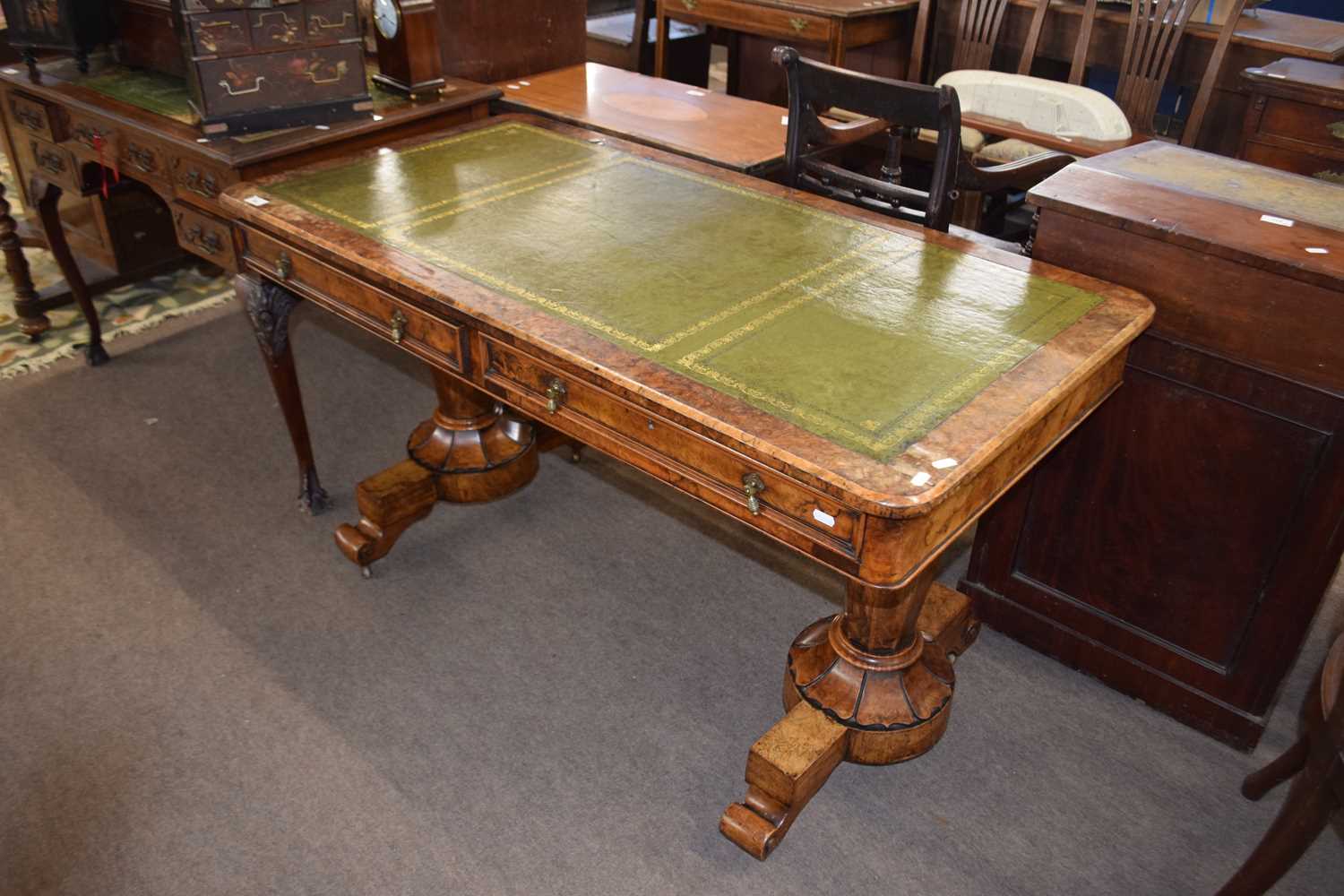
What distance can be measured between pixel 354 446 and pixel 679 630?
4.03 ft

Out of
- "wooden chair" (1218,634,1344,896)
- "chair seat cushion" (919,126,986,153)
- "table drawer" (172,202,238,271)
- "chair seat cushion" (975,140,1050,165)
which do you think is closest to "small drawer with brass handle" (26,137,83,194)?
"table drawer" (172,202,238,271)

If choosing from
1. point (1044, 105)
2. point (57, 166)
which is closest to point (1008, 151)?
point (1044, 105)

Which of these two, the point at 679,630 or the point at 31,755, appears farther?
the point at 679,630

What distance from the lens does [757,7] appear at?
471 cm

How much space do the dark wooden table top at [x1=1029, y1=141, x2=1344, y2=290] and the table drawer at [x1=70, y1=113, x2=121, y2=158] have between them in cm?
226

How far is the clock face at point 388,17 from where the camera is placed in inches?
106

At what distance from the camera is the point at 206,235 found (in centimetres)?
256

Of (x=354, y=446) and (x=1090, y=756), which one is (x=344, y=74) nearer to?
(x=354, y=446)

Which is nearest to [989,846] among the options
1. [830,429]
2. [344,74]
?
[830,429]

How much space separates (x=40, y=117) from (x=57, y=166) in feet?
0.43

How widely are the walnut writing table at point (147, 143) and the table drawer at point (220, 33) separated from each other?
0.19 m

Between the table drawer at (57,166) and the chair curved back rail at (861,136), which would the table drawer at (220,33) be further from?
the chair curved back rail at (861,136)

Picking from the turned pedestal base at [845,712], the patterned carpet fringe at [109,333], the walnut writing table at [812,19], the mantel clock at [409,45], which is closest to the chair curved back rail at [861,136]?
the turned pedestal base at [845,712]

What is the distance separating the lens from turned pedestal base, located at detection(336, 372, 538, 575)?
2547mm
